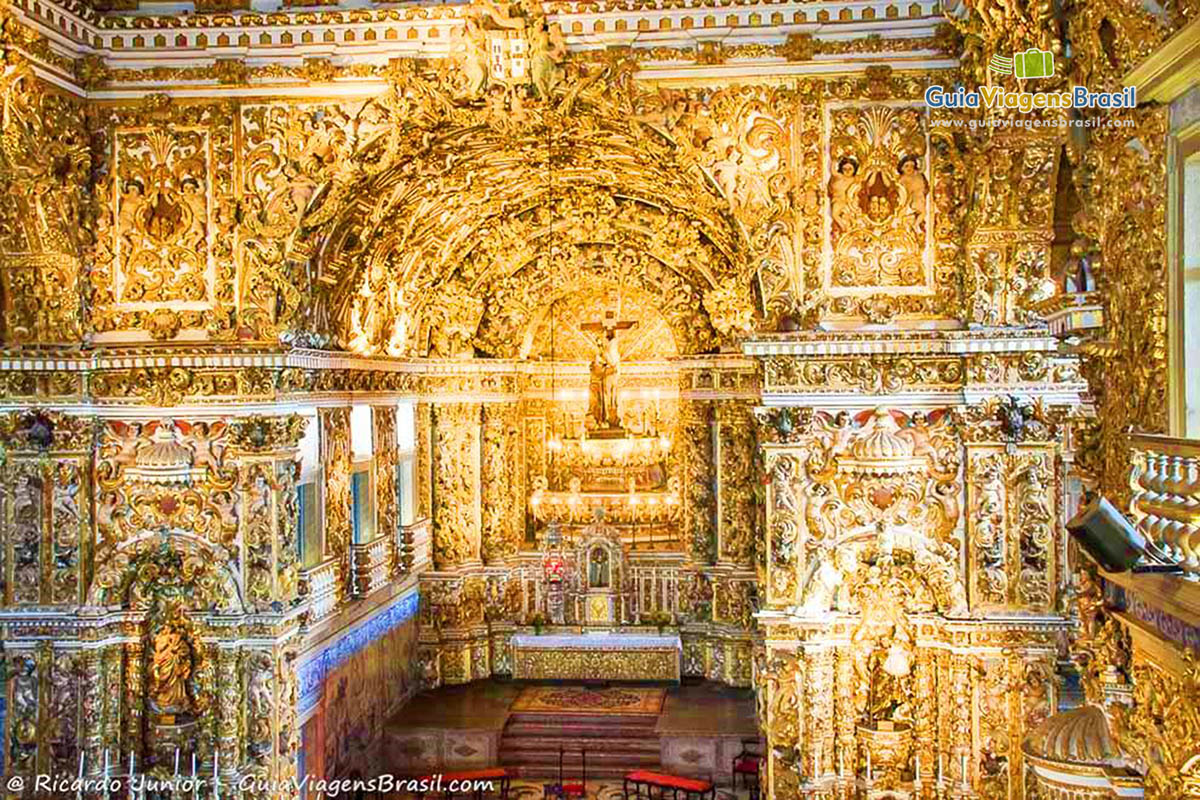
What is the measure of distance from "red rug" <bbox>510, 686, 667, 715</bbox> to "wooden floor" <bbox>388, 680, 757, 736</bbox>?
0.71ft

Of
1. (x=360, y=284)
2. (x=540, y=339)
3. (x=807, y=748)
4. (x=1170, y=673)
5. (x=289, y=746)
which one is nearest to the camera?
(x=1170, y=673)

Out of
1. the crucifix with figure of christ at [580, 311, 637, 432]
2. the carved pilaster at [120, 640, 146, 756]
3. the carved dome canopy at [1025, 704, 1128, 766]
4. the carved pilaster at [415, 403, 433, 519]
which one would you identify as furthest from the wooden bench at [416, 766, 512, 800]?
the carved dome canopy at [1025, 704, 1128, 766]

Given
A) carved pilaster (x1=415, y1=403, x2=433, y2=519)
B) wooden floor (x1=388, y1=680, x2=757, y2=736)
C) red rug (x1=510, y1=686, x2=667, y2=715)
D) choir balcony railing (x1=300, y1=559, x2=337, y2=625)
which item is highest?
carved pilaster (x1=415, y1=403, x2=433, y2=519)

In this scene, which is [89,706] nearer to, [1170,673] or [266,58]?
[266,58]

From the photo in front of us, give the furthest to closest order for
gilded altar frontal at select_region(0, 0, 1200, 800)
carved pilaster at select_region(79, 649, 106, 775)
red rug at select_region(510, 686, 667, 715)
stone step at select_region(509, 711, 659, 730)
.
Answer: red rug at select_region(510, 686, 667, 715) → stone step at select_region(509, 711, 659, 730) → carved pilaster at select_region(79, 649, 106, 775) → gilded altar frontal at select_region(0, 0, 1200, 800)

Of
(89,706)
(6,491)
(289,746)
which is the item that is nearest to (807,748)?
(289,746)

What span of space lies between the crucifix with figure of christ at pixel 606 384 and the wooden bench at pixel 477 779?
23.6ft

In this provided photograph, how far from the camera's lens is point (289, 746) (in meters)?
13.7

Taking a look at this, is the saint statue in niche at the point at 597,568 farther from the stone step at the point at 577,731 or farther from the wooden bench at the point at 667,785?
the wooden bench at the point at 667,785

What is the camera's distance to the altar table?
2014 centimetres

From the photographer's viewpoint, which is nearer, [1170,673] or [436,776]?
[1170,673]

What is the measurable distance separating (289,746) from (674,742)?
6060mm

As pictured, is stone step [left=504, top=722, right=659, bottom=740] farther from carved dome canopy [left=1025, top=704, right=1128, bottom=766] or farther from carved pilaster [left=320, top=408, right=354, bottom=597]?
carved dome canopy [left=1025, top=704, right=1128, bottom=766]

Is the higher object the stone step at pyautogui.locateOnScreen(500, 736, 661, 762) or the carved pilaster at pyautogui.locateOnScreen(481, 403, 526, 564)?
the carved pilaster at pyautogui.locateOnScreen(481, 403, 526, 564)
